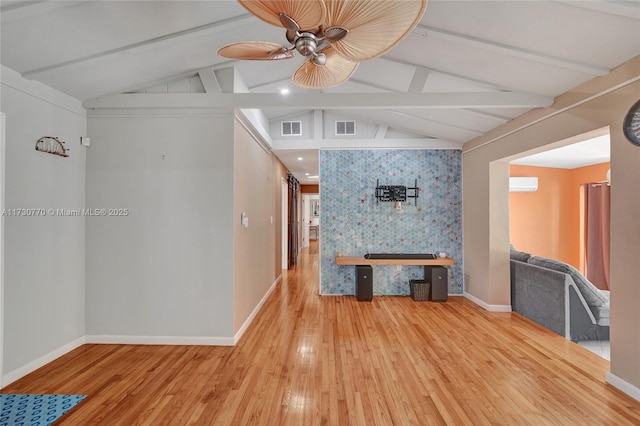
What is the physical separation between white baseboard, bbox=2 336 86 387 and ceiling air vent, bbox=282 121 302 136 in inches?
150

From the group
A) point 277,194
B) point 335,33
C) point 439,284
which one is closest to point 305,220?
point 277,194

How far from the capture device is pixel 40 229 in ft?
8.91

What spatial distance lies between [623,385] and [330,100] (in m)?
3.35

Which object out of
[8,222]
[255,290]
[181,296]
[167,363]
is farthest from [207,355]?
[8,222]

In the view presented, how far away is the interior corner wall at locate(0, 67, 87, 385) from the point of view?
97.3 inches

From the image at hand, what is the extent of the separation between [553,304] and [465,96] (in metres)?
→ 2.59

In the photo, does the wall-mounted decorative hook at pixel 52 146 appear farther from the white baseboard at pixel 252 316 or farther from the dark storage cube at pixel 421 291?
the dark storage cube at pixel 421 291

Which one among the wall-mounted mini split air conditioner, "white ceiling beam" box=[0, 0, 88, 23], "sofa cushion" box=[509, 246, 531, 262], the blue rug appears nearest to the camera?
"white ceiling beam" box=[0, 0, 88, 23]

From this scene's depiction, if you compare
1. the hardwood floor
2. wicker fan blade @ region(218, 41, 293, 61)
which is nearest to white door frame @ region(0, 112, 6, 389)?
the hardwood floor

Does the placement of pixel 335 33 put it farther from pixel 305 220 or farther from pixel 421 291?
pixel 305 220

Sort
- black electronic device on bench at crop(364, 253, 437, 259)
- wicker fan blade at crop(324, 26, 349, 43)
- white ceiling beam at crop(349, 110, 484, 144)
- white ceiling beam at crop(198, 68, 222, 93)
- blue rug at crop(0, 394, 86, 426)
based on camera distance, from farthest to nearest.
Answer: black electronic device on bench at crop(364, 253, 437, 259) < white ceiling beam at crop(349, 110, 484, 144) < white ceiling beam at crop(198, 68, 222, 93) < blue rug at crop(0, 394, 86, 426) < wicker fan blade at crop(324, 26, 349, 43)

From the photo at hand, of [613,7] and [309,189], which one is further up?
[613,7]

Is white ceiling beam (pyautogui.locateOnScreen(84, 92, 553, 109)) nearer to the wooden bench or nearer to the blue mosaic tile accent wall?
the blue mosaic tile accent wall

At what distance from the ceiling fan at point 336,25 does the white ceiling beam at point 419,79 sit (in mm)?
1737
